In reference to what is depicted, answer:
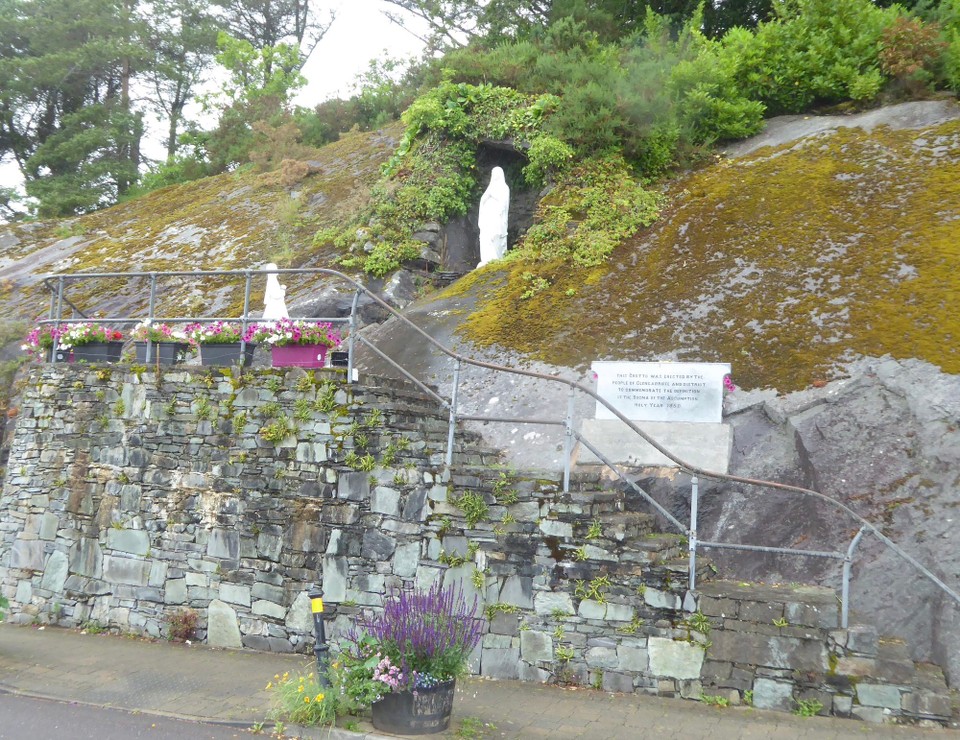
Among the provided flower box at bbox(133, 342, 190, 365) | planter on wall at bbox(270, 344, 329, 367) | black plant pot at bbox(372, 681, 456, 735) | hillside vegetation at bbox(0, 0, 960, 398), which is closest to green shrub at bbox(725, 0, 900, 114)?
hillside vegetation at bbox(0, 0, 960, 398)

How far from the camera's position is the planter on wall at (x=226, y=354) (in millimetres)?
9445

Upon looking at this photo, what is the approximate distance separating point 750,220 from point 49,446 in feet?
30.3

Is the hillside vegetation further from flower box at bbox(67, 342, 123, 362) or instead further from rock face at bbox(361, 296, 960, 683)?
flower box at bbox(67, 342, 123, 362)

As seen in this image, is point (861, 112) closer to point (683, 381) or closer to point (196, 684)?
point (683, 381)

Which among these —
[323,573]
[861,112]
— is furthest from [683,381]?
[861,112]

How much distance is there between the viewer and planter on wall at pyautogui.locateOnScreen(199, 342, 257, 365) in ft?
31.0

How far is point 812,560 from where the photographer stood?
763cm

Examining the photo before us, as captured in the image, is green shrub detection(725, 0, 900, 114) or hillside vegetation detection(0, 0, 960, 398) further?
green shrub detection(725, 0, 900, 114)

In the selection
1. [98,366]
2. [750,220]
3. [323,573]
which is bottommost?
[323,573]

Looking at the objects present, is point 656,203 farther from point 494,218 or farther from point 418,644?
point 418,644

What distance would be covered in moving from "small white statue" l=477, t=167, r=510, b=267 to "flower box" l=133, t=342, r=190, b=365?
4.99 metres

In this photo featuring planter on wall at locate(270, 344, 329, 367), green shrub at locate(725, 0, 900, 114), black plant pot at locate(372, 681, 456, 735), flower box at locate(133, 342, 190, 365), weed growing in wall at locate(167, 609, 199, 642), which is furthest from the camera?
green shrub at locate(725, 0, 900, 114)

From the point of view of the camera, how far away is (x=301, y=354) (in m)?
9.09

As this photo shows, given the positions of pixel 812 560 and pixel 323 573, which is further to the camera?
pixel 323 573
